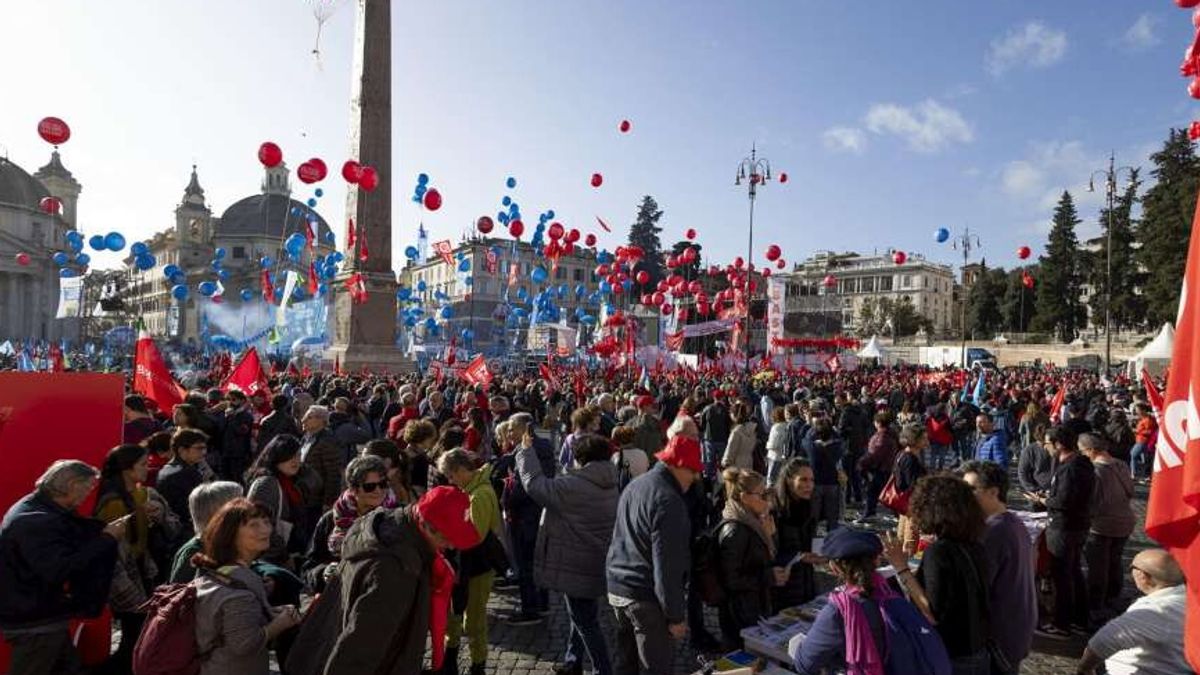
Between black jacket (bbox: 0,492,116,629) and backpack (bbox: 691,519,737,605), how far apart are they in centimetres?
309

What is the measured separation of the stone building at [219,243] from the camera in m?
81.2

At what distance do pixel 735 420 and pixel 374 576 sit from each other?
22.6 ft

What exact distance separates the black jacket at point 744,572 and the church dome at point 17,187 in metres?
91.3

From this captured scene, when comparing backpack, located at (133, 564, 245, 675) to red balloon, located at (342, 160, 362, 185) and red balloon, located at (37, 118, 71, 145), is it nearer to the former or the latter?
red balloon, located at (342, 160, 362, 185)

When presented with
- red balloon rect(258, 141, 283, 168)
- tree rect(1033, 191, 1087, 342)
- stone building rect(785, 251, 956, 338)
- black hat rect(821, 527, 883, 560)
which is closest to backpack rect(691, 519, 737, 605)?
black hat rect(821, 527, 883, 560)

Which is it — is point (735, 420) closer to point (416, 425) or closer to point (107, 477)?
point (416, 425)

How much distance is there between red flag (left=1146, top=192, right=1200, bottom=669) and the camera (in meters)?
1.88

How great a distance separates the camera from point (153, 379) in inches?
363

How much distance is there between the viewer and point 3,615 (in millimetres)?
3406

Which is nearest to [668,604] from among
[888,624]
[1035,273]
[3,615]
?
[888,624]

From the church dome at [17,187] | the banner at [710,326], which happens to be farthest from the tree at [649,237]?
the church dome at [17,187]

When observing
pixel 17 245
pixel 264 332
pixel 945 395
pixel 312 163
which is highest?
pixel 17 245

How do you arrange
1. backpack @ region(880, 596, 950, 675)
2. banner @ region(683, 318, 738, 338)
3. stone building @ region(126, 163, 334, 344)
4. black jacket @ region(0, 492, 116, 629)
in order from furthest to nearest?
stone building @ region(126, 163, 334, 344) → banner @ region(683, 318, 738, 338) → black jacket @ region(0, 492, 116, 629) → backpack @ region(880, 596, 950, 675)

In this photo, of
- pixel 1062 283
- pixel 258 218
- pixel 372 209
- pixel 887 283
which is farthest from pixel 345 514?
pixel 887 283
